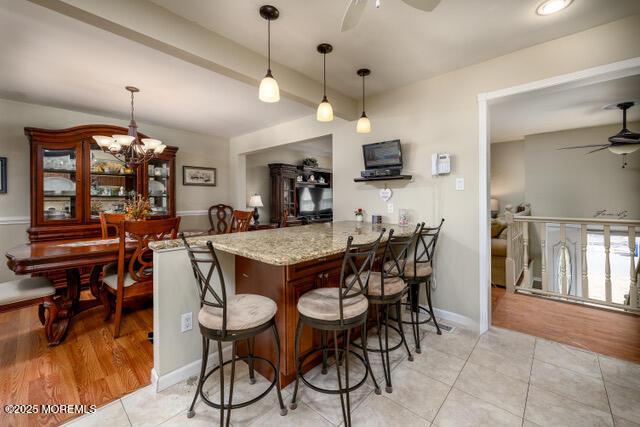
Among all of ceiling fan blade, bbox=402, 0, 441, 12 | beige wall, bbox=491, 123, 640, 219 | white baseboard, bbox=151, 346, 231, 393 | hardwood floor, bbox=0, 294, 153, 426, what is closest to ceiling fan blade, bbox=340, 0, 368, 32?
ceiling fan blade, bbox=402, 0, 441, 12

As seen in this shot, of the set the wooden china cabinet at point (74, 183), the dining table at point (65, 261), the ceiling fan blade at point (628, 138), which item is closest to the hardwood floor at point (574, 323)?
the ceiling fan blade at point (628, 138)

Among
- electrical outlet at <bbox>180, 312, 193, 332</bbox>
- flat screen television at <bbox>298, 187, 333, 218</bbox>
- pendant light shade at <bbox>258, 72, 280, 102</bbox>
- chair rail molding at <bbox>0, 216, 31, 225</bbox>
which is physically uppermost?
pendant light shade at <bbox>258, 72, 280, 102</bbox>

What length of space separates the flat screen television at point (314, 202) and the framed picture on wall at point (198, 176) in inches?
70.4

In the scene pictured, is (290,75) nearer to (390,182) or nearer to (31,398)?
(390,182)

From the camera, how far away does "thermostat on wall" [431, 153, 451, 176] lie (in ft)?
8.66

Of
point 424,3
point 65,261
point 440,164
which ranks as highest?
point 424,3

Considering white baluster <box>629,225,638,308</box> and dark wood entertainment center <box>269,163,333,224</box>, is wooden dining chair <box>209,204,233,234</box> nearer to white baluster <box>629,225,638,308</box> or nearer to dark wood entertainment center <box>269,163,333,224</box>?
dark wood entertainment center <box>269,163,333,224</box>

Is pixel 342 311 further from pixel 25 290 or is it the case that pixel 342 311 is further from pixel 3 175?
pixel 3 175

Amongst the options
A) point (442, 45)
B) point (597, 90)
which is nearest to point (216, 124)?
point (442, 45)

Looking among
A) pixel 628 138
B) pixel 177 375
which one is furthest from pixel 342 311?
pixel 628 138

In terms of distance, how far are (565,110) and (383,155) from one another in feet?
10.2

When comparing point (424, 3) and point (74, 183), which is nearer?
point (424, 3)

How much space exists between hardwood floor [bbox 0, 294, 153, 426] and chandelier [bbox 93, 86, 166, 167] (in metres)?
1.88

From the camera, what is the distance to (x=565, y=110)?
396 cm
